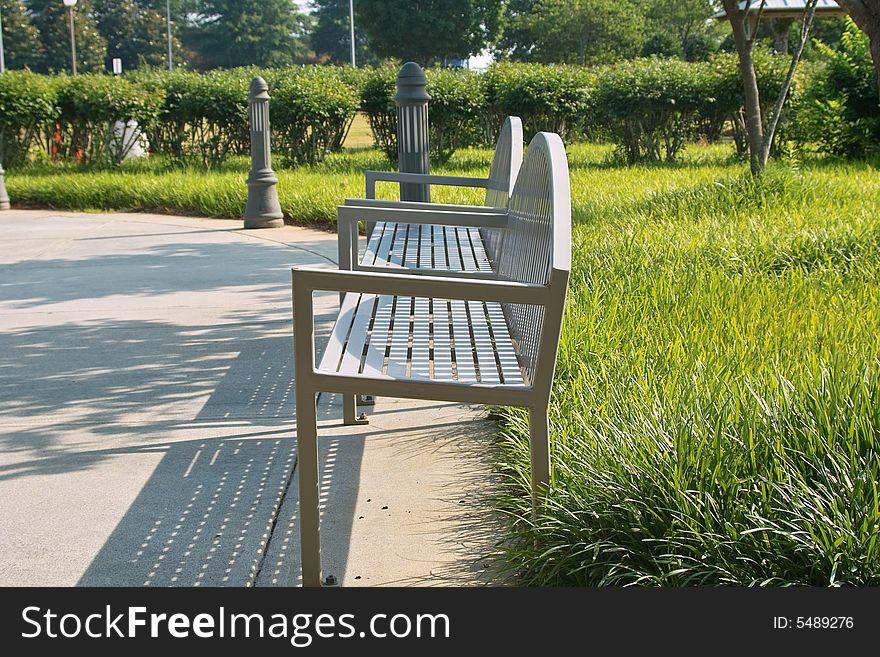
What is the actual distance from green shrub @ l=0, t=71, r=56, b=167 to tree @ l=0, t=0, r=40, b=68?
188 feet

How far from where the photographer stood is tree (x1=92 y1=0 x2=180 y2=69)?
83938 mm

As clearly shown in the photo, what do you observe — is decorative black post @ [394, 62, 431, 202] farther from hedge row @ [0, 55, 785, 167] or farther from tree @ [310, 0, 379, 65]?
tree @ [310, 0, 379, 65]

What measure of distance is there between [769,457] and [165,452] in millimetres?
2324

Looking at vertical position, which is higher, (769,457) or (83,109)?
(83,109)

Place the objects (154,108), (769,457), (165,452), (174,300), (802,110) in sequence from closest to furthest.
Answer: (769,457) < (165,452) < (174,300) < (802,110) < (154,108)

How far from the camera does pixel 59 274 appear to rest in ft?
26.9

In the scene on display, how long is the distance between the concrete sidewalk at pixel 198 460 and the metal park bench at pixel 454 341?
1.37 ft

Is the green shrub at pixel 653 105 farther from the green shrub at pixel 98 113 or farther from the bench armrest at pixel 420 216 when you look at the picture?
the bench armrest at pixel 420 216

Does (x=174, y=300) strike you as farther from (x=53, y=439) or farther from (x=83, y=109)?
(x=83, y=109)

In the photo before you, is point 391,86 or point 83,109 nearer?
point 83,109

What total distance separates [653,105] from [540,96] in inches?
80.6

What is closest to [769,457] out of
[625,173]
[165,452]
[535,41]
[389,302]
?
[389,302]

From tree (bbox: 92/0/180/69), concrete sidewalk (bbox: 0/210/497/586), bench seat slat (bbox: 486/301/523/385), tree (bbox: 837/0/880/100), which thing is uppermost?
tree (bbox: 92/0/180/69)

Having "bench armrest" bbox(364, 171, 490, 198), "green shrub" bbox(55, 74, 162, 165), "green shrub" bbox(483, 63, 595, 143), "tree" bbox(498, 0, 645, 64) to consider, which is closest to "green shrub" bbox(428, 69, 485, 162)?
"green shrub" bbox(483, 63, 595, 143)
